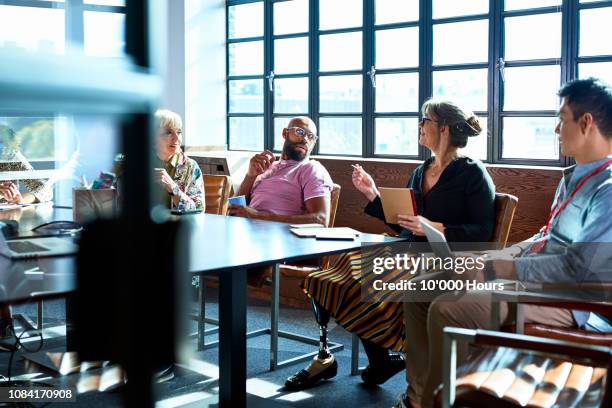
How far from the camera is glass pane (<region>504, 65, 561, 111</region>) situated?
15.4 ft

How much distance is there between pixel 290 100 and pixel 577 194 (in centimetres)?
395

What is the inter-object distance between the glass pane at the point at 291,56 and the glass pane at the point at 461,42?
1307mm

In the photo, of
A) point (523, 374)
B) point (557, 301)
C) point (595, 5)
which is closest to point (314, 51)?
point (595, 5)

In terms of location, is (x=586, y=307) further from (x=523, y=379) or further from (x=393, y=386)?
(x=393, y=386)

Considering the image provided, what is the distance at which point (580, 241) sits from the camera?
249 centimetres

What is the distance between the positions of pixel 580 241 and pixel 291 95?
4.08m

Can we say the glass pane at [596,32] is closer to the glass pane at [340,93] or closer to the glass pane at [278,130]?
the glass pane at [340,93]

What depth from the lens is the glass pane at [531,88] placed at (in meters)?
4.70

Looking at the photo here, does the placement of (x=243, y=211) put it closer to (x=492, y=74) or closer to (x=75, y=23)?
(x=492, y=74)

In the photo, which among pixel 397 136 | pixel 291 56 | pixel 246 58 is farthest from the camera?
pixel 246 58

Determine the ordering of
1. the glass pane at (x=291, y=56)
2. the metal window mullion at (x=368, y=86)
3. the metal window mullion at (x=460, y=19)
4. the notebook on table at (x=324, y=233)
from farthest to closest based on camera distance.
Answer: the glass pane at (x=291, y=56) → the metal window mullion at (x=368, y=86) → the metal window mullion at (x=460, y=19) → the notebook on table at (x=324, y=233)

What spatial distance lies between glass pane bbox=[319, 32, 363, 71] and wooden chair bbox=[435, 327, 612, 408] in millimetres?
3928

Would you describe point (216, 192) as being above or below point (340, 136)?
below

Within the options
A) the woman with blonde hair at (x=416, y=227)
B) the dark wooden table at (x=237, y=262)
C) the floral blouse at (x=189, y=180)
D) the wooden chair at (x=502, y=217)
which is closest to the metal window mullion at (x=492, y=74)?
the woman with blonde hair at (x=416, y=227)
